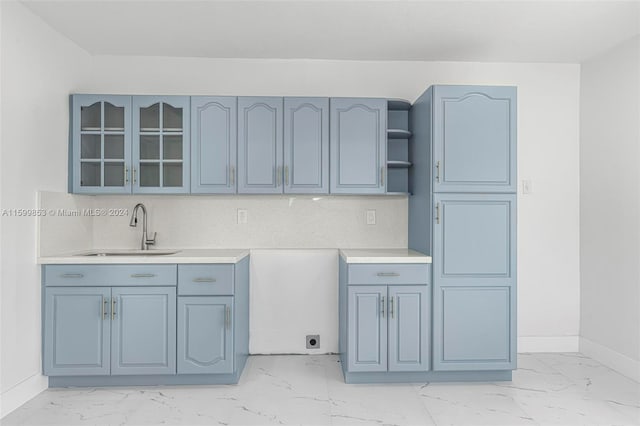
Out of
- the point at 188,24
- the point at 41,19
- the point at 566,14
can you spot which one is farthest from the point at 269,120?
the point at 566,14

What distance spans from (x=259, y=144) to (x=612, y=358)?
3085mm

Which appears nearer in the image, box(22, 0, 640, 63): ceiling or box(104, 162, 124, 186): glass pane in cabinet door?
box(22, 0, 640, 63): ceiling

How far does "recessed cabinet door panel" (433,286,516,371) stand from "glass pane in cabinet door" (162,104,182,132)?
221 centimetres

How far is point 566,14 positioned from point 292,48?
1861 millimetres

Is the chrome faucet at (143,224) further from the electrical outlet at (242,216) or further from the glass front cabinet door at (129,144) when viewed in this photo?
the electrical outlet at (242,216)

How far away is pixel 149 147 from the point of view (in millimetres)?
2994

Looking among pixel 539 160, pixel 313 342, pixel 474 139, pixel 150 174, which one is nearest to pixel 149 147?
pixel 150 174

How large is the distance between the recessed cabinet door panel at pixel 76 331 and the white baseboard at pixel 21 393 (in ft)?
0.25

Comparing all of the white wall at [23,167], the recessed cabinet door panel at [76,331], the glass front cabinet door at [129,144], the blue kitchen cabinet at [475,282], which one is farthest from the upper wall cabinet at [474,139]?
the white wall at [23,167]

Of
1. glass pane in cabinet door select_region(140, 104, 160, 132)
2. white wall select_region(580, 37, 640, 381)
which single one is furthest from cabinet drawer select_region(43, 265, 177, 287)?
white wall select_region(580, 37, 640, 381)

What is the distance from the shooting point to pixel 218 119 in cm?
299

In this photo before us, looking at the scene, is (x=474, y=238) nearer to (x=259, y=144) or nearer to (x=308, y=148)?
(x=308, y=148)

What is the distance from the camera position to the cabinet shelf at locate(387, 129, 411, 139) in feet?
10.1

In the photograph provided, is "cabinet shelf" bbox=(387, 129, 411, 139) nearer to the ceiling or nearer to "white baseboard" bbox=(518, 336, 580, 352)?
the ceiling
